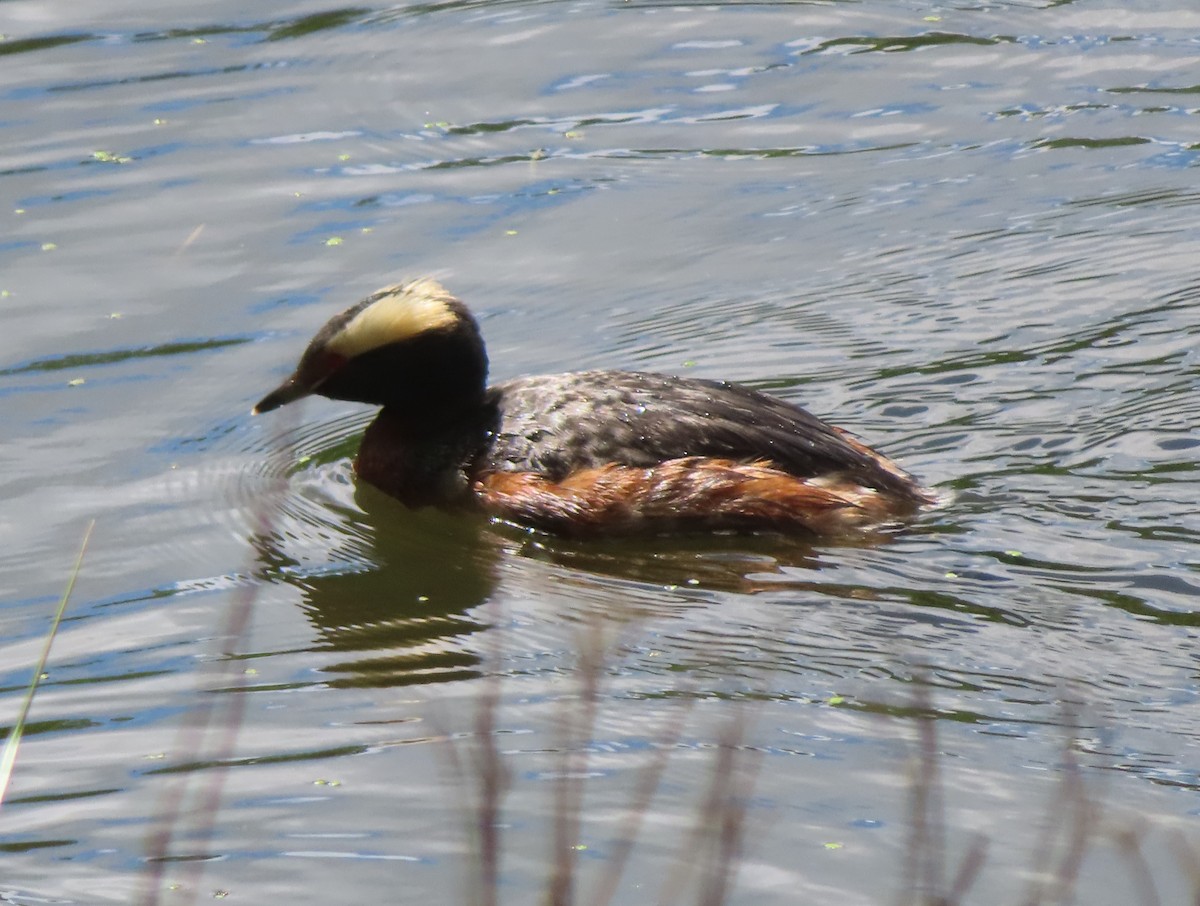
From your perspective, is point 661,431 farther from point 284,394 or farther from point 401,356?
point 284,394

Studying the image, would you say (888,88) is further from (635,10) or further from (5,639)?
(5,639)

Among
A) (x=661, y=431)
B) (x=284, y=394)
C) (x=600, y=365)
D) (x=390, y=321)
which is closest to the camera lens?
(x=661, y=431)

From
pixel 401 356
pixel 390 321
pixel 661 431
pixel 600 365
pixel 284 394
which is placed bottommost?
pixel 600 365

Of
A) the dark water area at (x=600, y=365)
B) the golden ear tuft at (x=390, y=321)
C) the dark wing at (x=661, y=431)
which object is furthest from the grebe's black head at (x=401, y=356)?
the dark water area at (x=600, y=365)

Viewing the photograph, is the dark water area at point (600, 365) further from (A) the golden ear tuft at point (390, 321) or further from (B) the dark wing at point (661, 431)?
(A) the golden ear tuft at point (390, 321)

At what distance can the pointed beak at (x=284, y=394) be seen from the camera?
8.73 metres

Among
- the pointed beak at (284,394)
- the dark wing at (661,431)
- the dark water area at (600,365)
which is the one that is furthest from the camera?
the pointed beak at (284,394)

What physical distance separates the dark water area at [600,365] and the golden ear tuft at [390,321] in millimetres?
702

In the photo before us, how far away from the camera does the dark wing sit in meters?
7.96

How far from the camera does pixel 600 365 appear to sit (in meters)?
9.67

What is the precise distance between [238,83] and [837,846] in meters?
9.16

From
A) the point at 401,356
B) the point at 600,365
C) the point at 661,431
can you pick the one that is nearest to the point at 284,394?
the point at 401,356

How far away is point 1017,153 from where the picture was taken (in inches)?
459

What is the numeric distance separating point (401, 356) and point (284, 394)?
60 centimetres
